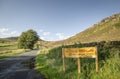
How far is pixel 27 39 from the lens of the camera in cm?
11912

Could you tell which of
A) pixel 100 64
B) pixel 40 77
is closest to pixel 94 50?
pixel 100 64

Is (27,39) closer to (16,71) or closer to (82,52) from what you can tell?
(16,71)

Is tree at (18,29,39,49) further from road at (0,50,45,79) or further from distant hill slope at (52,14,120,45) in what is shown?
road at (0,50,45,79)

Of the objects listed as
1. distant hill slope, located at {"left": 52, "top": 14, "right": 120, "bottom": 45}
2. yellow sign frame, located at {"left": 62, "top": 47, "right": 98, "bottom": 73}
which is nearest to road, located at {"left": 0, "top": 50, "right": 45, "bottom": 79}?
yellow sign frame, located at {"left": 62, "top": 47, "right": 98, "bottom": 73}

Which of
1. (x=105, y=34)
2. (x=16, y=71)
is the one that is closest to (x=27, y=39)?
(x=105, y=34)

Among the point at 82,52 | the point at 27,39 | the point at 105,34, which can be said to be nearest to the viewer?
the point at 82,52

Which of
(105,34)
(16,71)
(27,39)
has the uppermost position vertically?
(27,39)

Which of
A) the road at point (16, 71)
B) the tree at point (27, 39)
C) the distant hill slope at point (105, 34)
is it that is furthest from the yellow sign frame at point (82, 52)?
the tree at point (27, 39)

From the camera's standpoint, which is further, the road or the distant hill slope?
A: the distant hill slope

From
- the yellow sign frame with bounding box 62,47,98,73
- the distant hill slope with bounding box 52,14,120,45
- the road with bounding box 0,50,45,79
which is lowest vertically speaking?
the road with bounding box 0,50,45,79

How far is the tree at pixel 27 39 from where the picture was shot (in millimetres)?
117625

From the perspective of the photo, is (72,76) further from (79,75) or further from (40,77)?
(40,77)

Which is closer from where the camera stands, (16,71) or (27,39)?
(16,71)

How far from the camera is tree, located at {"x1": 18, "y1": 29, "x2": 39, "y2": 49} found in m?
118
